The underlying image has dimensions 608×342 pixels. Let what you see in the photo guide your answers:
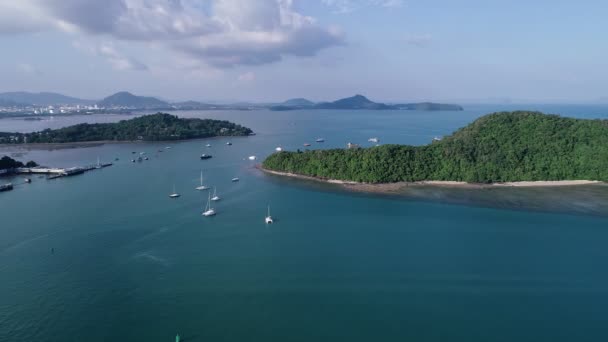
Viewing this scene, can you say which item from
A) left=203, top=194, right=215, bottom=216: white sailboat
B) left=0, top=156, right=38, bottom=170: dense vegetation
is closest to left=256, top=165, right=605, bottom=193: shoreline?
left=203, top=194, right=215, bottom=216: white sailboat

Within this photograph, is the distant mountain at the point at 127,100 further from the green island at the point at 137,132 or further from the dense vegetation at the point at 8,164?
the dense vegetation at the point at 8,164

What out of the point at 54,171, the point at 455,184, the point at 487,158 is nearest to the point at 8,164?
the point at 54,171

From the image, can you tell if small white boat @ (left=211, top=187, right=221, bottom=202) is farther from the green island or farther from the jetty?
the green island

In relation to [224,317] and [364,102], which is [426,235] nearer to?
[224,317]

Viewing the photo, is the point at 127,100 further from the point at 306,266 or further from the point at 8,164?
the point at 306,266

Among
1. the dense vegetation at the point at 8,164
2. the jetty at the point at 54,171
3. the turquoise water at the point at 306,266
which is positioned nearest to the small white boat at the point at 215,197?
the turquoise water at the point at 306,266

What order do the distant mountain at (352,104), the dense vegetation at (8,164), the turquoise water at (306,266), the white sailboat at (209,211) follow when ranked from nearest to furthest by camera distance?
the turquoise water at (306,266) → the white sailboat at (209,211) → the dense vegetation at (8,164) → the distant mountain at (352,104)
